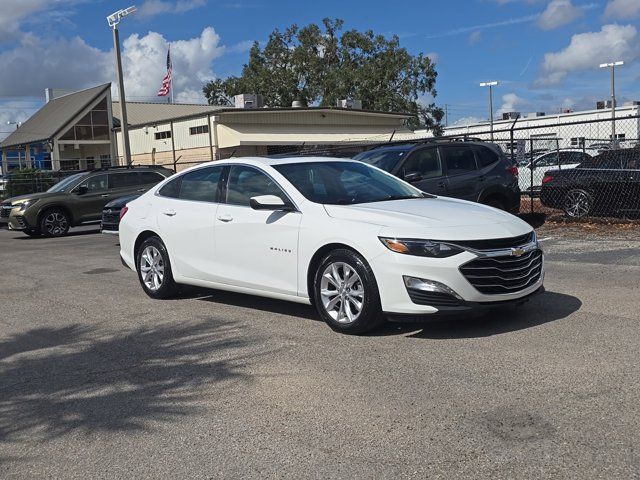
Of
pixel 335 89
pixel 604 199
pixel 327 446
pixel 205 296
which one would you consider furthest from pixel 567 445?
pixel 335 89

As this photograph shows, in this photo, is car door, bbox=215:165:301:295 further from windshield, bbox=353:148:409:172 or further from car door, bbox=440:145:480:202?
car door, bbox=440:145:480:202

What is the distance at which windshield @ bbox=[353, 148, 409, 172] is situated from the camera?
1195cm

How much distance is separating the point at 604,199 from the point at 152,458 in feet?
39.2

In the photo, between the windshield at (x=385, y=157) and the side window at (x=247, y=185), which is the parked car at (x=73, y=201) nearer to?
the windshield at (x=385, y=157)

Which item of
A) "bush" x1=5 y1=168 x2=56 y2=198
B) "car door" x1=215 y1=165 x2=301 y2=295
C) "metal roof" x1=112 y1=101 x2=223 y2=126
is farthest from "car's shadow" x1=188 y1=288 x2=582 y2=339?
"metal roof" x1=112 y1=101 x2=223 y2=126

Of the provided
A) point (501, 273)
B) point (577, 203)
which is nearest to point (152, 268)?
point (501, 273)

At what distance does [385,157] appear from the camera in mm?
12211

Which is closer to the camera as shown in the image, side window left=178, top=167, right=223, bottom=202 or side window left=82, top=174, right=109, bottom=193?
side window left=178, top=167, right=223, bottom=202

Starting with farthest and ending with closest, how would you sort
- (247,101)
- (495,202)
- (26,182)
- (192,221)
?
(247,101)
(26,182)
(495,202)
(192,221)

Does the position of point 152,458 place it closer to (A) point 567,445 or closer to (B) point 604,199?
(A) point 567,445

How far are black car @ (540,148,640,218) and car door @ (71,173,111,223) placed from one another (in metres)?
11.4

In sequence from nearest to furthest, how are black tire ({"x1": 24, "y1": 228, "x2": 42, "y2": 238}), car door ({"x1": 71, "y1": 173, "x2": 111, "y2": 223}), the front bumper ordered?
the front bumper, black tire ({"x1": 24, "y1": 228, "x2": 42, "y2": 238}), car door ({"x1": 71, "y1": 173, "x2": 111, "y2": 223})

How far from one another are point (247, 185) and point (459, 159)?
6.31 meters

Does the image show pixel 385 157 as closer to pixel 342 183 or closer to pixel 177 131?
pixel 342 183
